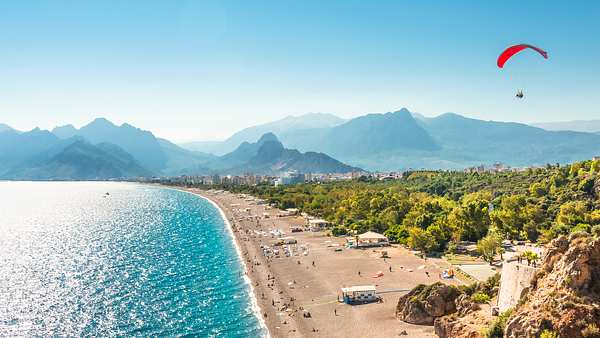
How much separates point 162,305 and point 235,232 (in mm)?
41290

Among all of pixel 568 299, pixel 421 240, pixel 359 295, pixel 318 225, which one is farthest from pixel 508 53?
pixel 318 225

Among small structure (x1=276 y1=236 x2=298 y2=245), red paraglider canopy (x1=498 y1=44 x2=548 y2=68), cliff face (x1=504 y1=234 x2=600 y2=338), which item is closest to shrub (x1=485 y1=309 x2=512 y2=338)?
cliff face (x1=504 y1=234 x2=600 y2=338)

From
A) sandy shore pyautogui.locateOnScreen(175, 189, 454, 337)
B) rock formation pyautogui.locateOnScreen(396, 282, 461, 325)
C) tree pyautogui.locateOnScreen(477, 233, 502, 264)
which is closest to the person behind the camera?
rock formation pyautogui.locateOnScreen(396, 282, 461, 325)

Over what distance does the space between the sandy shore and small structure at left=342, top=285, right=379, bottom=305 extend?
86 cm

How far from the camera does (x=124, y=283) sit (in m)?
47.7

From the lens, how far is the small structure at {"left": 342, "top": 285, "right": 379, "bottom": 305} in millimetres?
38375

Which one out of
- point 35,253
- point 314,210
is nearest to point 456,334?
point 35,253

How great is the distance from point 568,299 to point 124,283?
41005 mm

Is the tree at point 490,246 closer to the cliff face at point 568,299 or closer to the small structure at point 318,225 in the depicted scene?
the cliff face at point 568,299

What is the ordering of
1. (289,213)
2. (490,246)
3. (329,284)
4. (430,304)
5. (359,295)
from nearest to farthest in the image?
(430,304)
(359,295)
(329,284)
(490,246)
(289,213)

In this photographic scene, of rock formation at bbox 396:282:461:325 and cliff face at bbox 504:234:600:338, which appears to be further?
rock formation at bbox 396:282:461:325

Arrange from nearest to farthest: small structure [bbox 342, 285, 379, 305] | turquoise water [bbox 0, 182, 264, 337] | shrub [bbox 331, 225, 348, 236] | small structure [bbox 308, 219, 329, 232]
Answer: turquoise water [bbox 0, 182, 264, 337], small structure [bbox 342, 285, 379, 305], shrub [bbox 331, 225, 348, 236], small structure [bbox 308, 219, 329, 232]

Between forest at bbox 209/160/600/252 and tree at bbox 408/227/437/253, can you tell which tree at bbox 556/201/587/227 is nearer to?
forest at bbox 209/160/600/252

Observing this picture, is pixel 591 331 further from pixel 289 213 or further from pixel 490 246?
pixel 289 213
